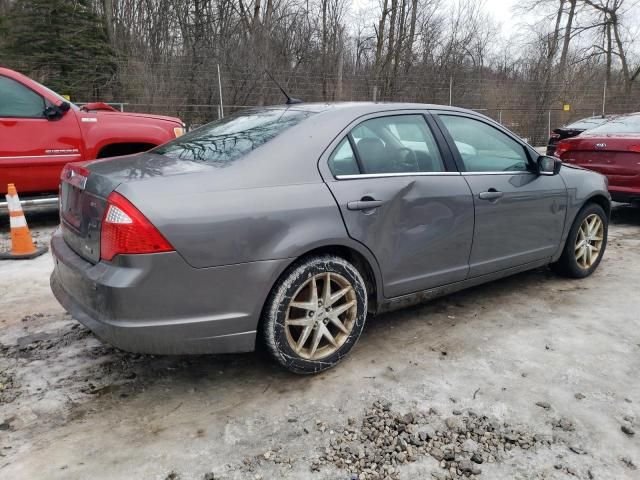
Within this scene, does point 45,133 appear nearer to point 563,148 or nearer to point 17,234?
point 17,234

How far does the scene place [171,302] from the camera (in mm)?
2430

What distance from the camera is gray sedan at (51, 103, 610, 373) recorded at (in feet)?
7.95

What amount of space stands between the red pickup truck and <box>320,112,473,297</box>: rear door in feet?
13.6

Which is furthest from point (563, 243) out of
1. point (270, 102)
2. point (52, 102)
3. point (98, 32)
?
point (98, 32)

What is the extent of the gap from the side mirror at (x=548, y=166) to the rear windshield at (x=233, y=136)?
6.50 ft

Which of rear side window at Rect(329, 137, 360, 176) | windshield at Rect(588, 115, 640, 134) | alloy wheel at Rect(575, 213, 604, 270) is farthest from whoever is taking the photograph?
windshield at Rect(588, 115, 640, 134)

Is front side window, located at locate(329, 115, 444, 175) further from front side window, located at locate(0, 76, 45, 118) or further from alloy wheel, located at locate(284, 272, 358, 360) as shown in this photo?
front side window, located at locate(0, 76, 45, 118)

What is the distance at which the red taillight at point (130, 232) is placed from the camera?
2350 mm

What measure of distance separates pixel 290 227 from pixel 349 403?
37.5 inches

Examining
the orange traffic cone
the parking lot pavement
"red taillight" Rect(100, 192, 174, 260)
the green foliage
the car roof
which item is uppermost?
the green foliage

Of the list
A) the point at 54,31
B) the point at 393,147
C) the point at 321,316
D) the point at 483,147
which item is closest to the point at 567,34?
the point at 54,31

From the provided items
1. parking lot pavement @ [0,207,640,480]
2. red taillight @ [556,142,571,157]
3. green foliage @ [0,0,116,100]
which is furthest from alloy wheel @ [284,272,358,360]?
green foliage @ [0,0,116,100]

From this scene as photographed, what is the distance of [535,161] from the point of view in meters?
4.08

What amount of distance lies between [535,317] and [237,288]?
2.37 meters
